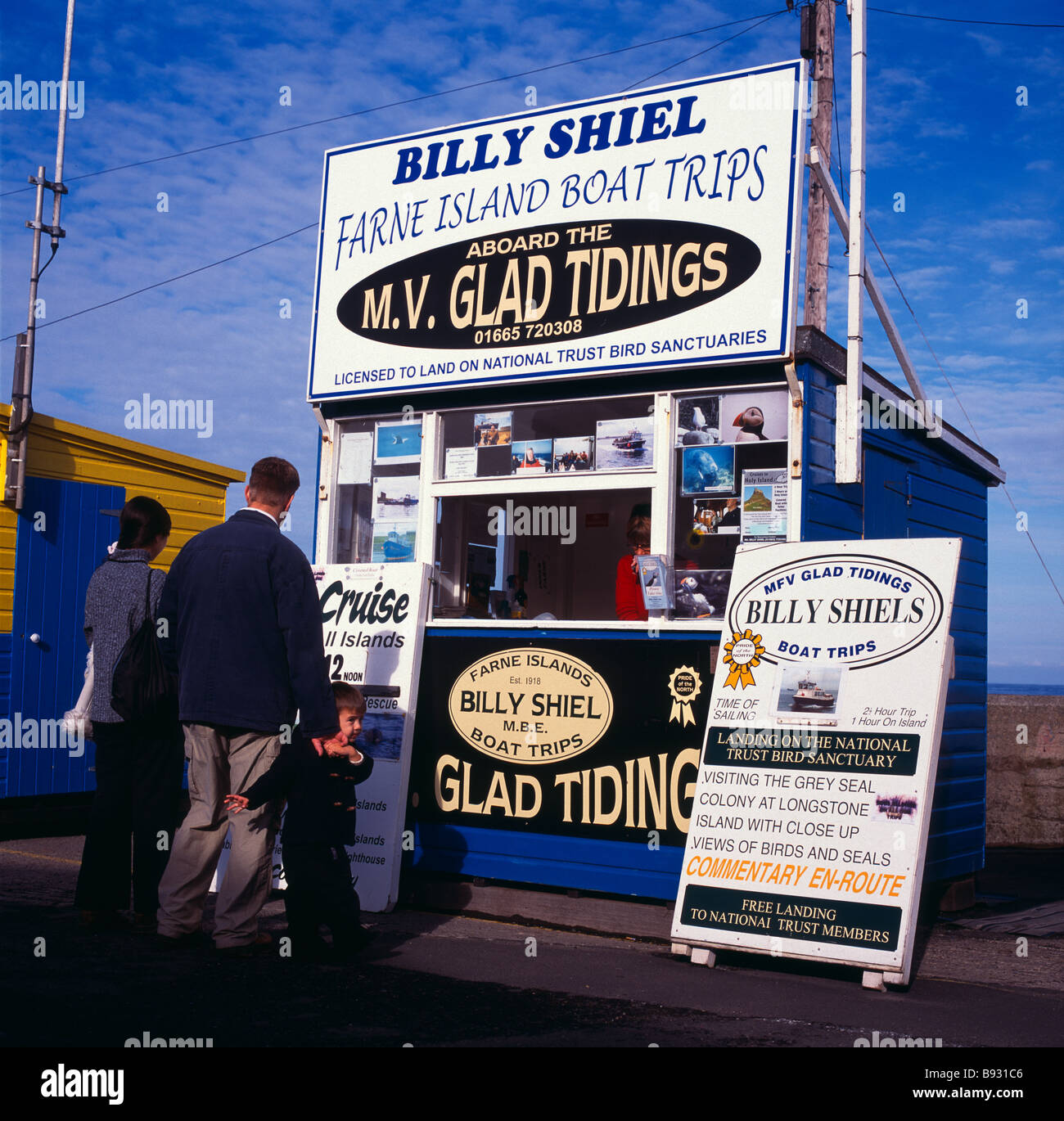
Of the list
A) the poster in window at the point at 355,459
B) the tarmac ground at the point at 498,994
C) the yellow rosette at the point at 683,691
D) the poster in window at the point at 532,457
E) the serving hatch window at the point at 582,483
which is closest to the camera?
the tarmac ground at the point at 498,994

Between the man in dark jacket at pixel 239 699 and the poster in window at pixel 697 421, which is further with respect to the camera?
the poster in window at pixel 697 421

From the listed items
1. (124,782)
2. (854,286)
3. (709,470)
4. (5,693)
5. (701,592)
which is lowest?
(124,782)

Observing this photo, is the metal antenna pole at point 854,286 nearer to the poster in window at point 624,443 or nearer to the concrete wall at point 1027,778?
the poster in window at point 624,443

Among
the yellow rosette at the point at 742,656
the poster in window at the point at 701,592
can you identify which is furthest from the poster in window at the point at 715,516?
the yellow rosette at the point at 742,656

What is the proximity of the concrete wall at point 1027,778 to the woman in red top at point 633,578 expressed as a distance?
18.1 ft

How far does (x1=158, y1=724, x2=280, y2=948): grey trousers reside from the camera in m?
5.14

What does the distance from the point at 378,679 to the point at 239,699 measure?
1931mm

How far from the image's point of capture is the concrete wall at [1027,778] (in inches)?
436

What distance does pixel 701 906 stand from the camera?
5500 mm

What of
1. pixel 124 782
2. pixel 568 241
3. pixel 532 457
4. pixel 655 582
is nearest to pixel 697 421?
pixel 655 582

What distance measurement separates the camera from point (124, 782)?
563cm

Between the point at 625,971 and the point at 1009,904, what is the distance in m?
3.59

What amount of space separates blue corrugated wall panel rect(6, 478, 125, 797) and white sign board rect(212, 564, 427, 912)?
3.13 meters

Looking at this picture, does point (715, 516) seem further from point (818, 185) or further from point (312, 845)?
point (818, 185)
